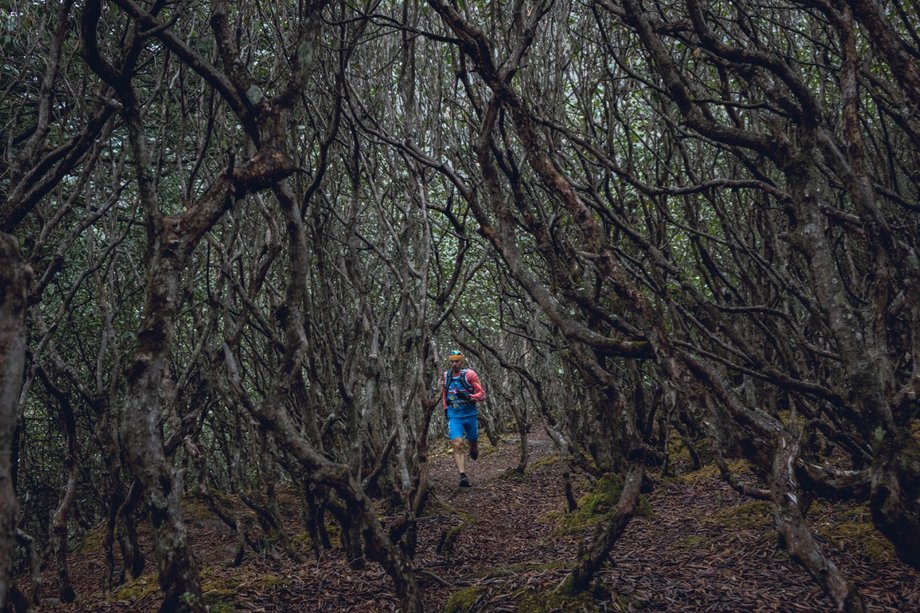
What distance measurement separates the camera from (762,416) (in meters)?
3.64

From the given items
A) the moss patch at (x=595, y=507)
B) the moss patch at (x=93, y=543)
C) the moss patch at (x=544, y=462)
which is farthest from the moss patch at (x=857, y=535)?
the moss patch at (x=93, y=543)

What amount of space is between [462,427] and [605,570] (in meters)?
7.26

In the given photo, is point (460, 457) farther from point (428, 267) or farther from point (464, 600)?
point (464, 600)

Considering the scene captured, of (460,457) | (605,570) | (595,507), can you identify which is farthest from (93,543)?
(605,570)

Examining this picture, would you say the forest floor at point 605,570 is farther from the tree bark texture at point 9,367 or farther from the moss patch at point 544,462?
the moss patch at point 544,462

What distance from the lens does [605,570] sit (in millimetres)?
4840

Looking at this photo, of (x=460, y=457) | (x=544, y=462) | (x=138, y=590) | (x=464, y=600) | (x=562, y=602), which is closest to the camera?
(x=562, y=602)

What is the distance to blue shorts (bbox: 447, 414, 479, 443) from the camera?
11781 millimetres

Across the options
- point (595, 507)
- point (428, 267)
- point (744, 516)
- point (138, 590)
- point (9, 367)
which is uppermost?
point (428, 267)

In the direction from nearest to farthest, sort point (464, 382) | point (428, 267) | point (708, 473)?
point (428, 267) < point (708, 473) < point (464, 382)

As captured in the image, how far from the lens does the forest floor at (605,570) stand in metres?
4.21

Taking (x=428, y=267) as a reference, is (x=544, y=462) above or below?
below

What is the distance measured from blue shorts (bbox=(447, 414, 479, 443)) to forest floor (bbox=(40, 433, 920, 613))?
3.02 meters

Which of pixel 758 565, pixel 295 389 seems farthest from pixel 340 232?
pixel 758 565
